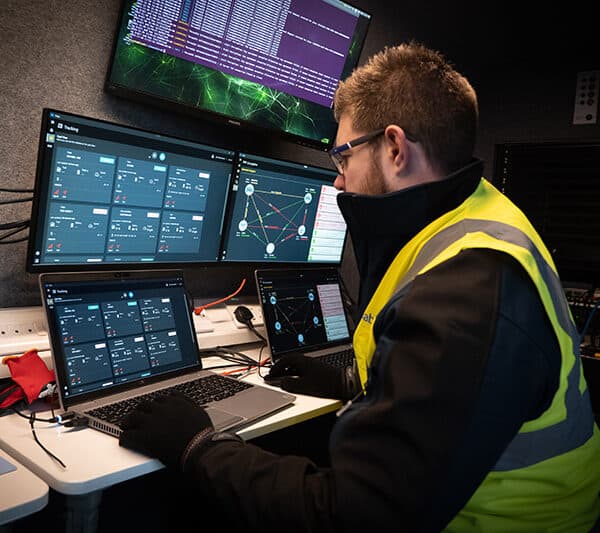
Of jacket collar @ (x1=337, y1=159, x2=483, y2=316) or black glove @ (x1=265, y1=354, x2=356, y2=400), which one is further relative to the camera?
black glove @ (x1=265, y1=354, x2=356, y2=400)

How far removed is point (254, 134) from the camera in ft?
5.90

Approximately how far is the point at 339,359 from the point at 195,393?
1.67 feet

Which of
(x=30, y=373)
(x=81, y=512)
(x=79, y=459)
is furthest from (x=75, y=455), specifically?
(x=30, y=373)

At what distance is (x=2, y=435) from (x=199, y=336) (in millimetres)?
581

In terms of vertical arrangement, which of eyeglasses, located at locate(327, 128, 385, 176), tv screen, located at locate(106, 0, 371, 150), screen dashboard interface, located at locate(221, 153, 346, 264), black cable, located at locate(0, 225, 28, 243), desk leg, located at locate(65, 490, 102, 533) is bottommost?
desk leg, located at locate(65, 490, 102, 533)

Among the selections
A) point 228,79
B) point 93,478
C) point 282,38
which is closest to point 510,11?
point 282,38

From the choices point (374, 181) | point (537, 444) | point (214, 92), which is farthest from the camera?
point (214, 92)

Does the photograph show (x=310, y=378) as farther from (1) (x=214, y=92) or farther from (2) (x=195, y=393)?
(1) (x=214, y=92)

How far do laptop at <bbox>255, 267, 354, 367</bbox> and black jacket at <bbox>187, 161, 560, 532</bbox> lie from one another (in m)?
0.75

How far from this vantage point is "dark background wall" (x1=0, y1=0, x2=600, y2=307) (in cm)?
129

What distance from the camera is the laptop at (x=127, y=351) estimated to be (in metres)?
1.04

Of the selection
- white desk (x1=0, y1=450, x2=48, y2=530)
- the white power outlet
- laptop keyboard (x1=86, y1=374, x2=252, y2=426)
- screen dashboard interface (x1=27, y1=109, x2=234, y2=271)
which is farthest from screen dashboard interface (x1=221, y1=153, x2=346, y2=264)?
the white power outlet

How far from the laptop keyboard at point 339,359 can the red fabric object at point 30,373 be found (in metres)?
0.70

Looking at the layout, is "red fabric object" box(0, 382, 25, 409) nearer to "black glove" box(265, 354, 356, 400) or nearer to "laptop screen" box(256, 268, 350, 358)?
"black glove" box(265, 354, 356, 400)
